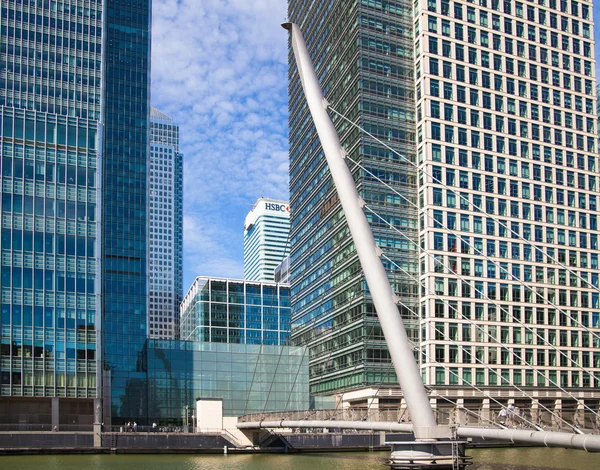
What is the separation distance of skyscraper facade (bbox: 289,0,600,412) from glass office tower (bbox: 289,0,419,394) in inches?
9.2

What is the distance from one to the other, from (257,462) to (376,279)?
24202mm

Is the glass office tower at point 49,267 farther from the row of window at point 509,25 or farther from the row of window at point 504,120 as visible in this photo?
the row of window at point 509,25

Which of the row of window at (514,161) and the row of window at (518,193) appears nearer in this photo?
the row of window at (518,193)

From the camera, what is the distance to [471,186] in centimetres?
10031

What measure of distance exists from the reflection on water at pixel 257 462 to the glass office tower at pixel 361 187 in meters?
33.3

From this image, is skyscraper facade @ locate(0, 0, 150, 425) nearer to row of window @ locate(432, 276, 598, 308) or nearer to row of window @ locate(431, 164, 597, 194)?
row of window @ locate(432, 276, 598, 308)

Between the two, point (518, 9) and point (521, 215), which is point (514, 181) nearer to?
point (521, 215)

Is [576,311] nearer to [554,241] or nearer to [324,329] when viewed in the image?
[554,241]

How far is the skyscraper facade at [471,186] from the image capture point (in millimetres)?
97562

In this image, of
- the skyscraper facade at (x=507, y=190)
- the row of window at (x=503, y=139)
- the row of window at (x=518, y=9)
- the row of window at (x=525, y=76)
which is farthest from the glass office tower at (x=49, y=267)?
the row of window at (x=518, y=9)

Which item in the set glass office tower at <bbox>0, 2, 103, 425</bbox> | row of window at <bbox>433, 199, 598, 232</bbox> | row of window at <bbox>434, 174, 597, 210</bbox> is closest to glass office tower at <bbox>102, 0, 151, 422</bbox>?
glass office tower at <bbox>0, 2, 103, 425</bbox>

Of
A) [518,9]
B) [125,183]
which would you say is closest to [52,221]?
[518,9]

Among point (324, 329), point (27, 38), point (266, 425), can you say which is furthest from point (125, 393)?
point (27, 38)

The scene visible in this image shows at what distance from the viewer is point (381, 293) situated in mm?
40281
